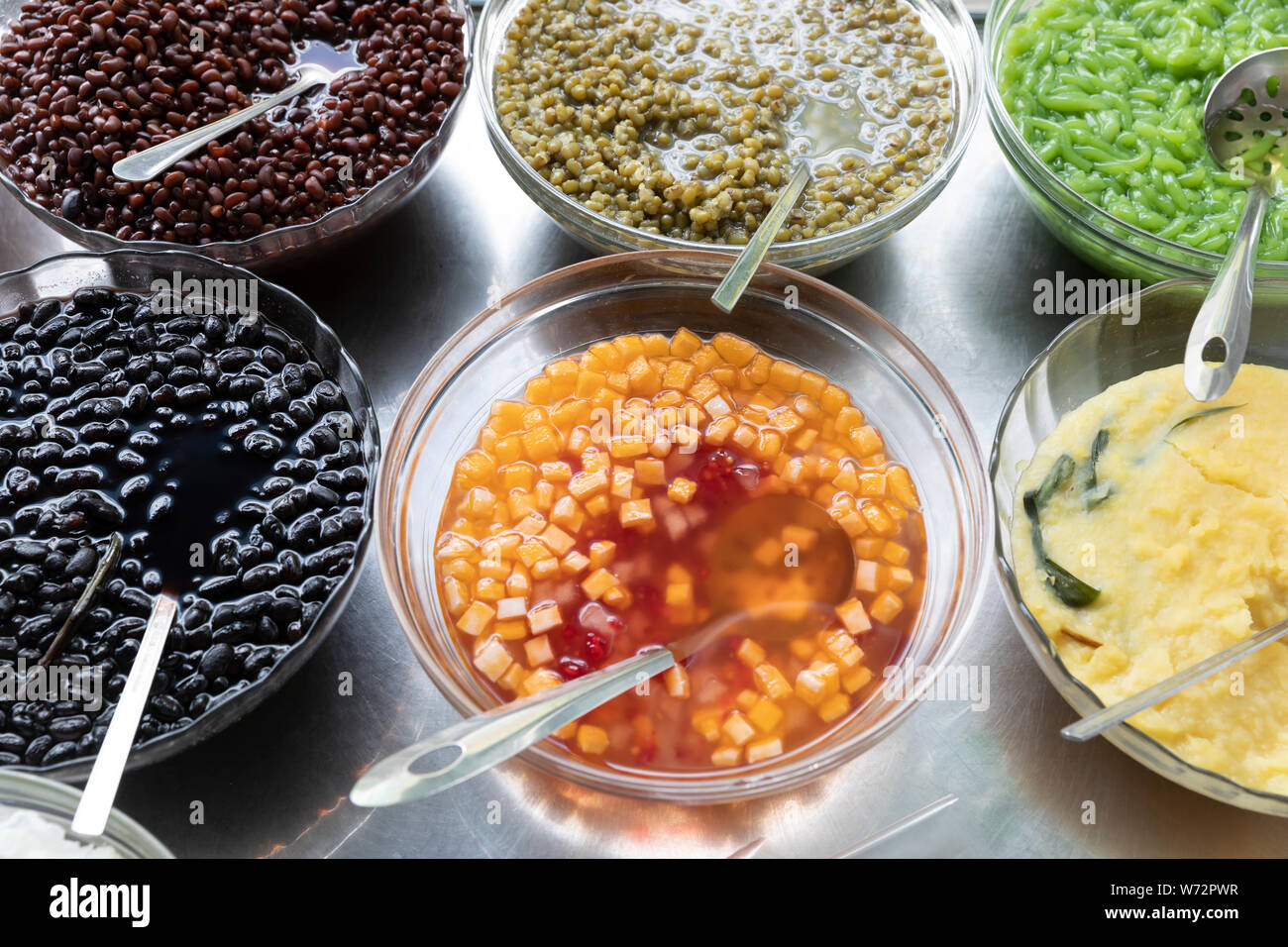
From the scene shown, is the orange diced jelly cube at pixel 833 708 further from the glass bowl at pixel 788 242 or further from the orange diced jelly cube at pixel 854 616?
the glass bowl at pixel 788 242

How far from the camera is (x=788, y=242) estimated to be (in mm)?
2572

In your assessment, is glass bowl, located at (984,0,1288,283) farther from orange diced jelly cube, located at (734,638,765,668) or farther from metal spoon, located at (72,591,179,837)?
metal spoon, located at (72,591,179,837)

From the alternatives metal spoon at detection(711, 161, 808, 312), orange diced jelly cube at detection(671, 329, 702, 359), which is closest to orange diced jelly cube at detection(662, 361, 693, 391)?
orange diced jelly cube at detection(671, 329, 702, 359)

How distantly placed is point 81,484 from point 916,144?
2.19 metres

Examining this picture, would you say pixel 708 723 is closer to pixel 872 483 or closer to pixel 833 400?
pixel 872 483

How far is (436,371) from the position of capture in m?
2.46

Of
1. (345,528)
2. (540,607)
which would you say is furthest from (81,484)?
(540,607)

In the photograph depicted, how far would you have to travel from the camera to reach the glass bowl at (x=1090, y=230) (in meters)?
2.50

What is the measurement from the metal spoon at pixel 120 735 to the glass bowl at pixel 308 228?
0.89 m

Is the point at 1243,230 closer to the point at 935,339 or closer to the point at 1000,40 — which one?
the point at 935,339

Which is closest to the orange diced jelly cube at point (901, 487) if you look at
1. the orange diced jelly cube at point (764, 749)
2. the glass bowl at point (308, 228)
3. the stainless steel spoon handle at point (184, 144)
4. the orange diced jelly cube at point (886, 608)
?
the orange diced jelly cube at point (886, 608)

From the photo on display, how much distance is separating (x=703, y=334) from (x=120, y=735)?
1560 millimetres

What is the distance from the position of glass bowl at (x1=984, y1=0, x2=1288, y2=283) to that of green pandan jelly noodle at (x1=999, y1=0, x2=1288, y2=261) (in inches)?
4.0
